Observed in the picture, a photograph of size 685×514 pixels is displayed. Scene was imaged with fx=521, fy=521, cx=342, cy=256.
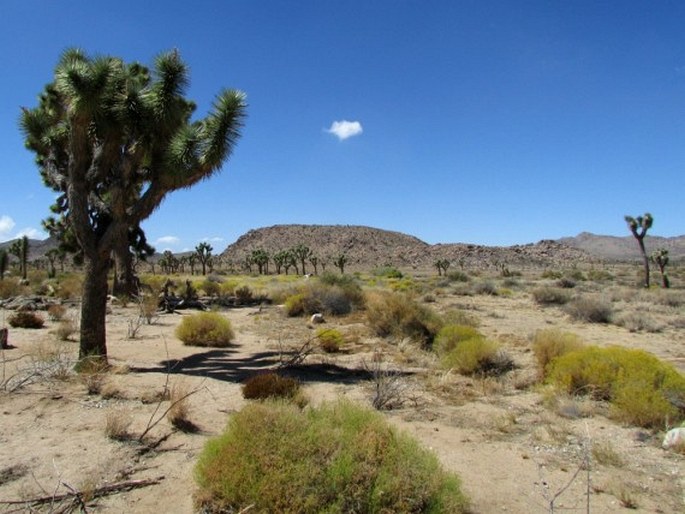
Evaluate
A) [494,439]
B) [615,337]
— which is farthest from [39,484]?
[615,337]

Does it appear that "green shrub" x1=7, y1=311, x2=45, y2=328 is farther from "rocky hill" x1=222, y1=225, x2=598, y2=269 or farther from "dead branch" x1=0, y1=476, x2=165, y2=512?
"rocky hill" x1=222, y1=225, x2=598, y2=269

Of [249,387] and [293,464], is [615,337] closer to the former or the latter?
[249,387]

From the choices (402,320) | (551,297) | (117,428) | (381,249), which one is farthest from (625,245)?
(117,428)

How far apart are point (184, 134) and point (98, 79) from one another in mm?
1852

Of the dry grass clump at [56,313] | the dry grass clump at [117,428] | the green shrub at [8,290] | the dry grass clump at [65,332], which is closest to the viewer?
the dry grass clump at [117,428]

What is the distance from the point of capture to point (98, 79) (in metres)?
9.59

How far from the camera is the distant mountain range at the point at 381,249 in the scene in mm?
105875

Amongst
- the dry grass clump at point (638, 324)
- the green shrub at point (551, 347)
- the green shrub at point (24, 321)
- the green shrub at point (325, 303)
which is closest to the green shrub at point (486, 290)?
the green shrub at point (325, 303)

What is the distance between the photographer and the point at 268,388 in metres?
7.57

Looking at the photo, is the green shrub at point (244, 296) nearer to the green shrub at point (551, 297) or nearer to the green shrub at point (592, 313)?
the green shrub at point (551, 297)

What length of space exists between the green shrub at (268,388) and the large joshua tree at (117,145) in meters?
3.22

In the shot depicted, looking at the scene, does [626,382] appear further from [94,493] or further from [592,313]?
[592,313]

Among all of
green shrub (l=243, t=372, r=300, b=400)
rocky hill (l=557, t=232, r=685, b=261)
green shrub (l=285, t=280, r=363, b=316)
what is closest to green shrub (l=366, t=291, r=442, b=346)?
green shrub (l=285, t=280, r=363, b=316)

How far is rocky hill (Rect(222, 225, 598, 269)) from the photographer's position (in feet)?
347
